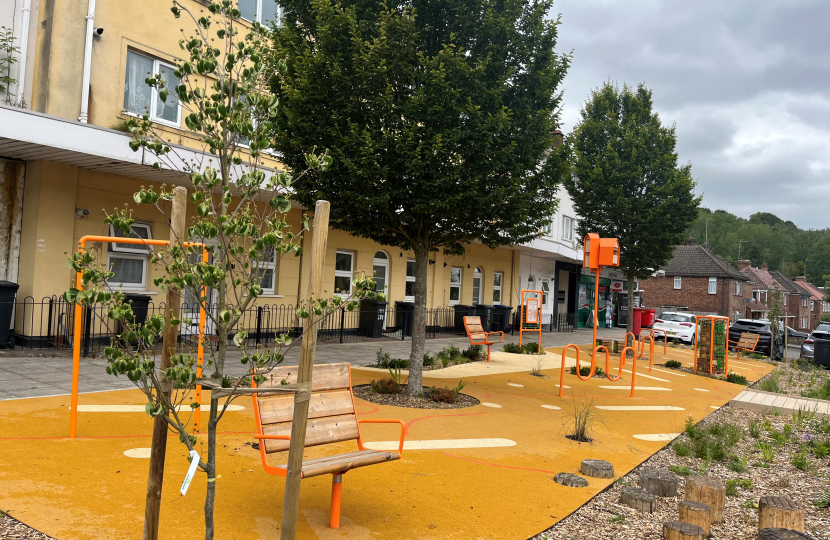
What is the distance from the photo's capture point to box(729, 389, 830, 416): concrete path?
941 centimetres

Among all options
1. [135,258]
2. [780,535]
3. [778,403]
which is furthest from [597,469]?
[135,258]

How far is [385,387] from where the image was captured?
8727 millimetres

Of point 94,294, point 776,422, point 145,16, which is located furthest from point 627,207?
point 94,294

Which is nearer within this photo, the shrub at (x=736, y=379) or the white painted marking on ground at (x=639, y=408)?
the white painted marking on ground at (x=639, y=408)

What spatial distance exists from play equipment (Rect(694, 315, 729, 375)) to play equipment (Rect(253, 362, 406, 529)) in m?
12.5

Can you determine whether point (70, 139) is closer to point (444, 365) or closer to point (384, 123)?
point (384, 123)

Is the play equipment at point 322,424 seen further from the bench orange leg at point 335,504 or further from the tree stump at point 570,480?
the tree stump at point 570,480

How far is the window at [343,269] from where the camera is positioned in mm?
18252

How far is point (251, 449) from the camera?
5.54 meters

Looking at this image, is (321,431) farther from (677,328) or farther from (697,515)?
(677,328)

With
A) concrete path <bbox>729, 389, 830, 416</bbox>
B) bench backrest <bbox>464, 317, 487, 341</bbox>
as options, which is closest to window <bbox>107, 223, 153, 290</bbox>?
bench backrest <bbox>464, 317, 487, 341</bbox>

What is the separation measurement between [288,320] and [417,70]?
9701 mm

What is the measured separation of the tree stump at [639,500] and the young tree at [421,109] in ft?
13.9

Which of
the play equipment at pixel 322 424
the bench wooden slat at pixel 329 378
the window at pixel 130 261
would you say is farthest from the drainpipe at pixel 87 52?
the play equipment at pixel 322 424
